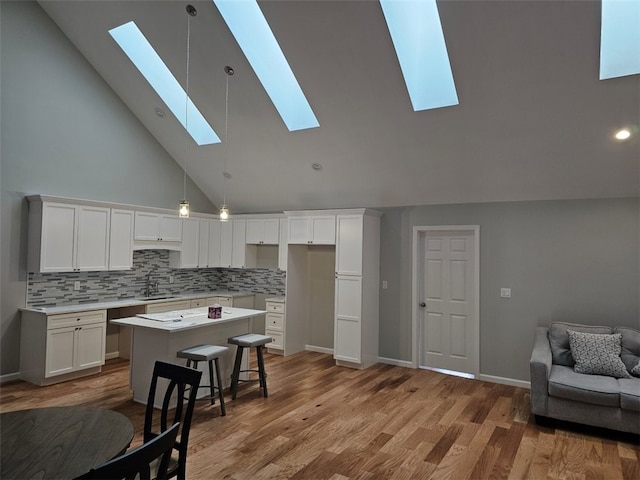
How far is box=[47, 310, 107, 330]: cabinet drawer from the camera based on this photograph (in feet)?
15.7

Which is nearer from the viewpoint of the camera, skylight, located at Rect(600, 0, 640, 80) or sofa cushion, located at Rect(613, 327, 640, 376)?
skylight, located at Rect(600, 0, 640, 80)

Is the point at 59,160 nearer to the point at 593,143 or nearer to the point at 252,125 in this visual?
the point at 252,125

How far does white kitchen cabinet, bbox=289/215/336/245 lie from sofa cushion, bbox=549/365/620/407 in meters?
3.24

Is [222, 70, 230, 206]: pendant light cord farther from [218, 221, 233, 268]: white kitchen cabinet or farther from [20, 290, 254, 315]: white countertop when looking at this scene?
[20, 290, 254, 315]: white countertop

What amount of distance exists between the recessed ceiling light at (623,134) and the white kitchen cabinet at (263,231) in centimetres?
461

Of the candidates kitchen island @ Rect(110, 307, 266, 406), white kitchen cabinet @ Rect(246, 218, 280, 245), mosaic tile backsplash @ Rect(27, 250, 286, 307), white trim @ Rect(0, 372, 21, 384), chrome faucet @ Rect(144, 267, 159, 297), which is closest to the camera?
kitchen island @ Rect(110, 307, 266, 406)

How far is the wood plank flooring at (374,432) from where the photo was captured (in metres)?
3.14

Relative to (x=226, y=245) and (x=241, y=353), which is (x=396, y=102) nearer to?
(x=241, y=353)

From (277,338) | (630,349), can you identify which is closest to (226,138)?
(277,338)

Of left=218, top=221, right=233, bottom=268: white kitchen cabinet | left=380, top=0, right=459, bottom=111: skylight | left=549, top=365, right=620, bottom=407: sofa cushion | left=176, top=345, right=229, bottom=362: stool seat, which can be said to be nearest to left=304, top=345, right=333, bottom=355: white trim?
left=218, top=221, right=233, bottom=268: white kitchen cabinet

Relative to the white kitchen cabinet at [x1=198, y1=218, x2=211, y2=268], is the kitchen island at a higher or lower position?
lower

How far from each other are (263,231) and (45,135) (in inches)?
129

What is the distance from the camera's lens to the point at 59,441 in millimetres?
1851

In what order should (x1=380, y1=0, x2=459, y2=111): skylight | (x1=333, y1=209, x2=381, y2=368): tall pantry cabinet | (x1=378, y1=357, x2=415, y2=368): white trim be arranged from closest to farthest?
1. (x1=380, y1=0, x2=459, y2=111): skylight
2. (x1=333, y1=209, x2=381, y2=368): tall pantry cabinet
3. (x1=378, y1=357, x2=415, y2=368): white trim
